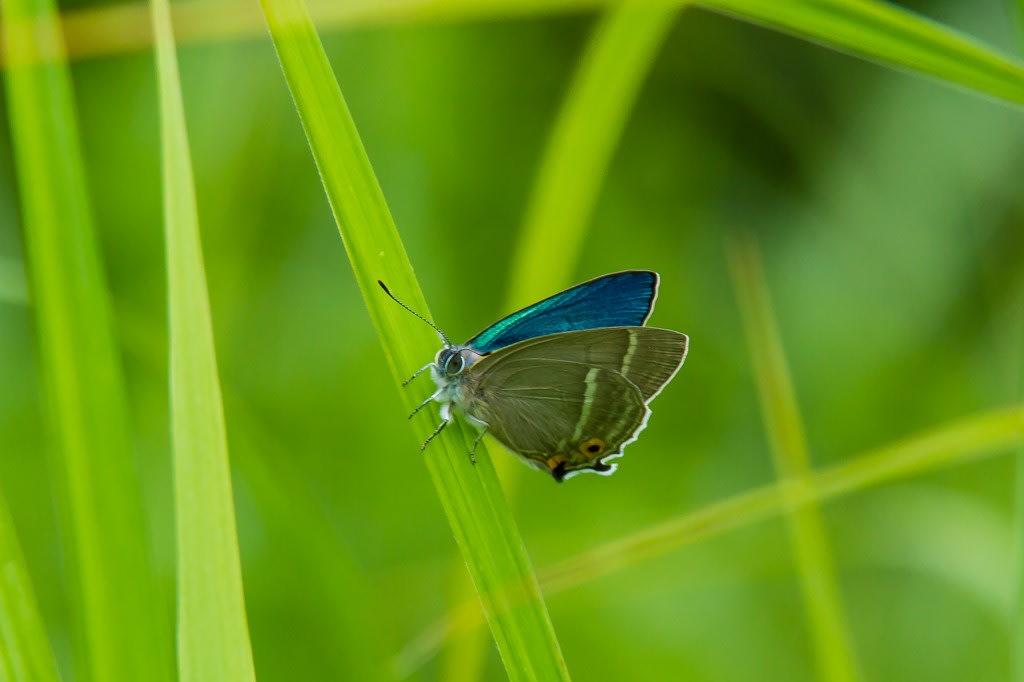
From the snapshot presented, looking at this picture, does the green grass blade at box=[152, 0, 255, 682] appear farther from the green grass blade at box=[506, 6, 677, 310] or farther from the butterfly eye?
the green grass blade at box=[506, 6, 677, 310]

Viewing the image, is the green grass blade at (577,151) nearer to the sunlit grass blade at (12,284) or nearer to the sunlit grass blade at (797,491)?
the sunlit grass blade at (797,491)

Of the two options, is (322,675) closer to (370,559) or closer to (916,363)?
(370,559)

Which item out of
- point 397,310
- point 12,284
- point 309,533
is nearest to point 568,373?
point 397,310

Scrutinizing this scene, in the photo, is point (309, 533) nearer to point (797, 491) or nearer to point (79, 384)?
point (79, 384)

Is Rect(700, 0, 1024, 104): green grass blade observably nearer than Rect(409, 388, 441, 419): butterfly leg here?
Yes

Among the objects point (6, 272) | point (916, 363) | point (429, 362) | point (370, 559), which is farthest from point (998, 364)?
point (6, 272)

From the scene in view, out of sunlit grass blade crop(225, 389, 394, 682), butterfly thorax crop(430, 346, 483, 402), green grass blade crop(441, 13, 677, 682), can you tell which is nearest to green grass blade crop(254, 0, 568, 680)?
butterfly thorax crop(430, 346, 483, 402)
